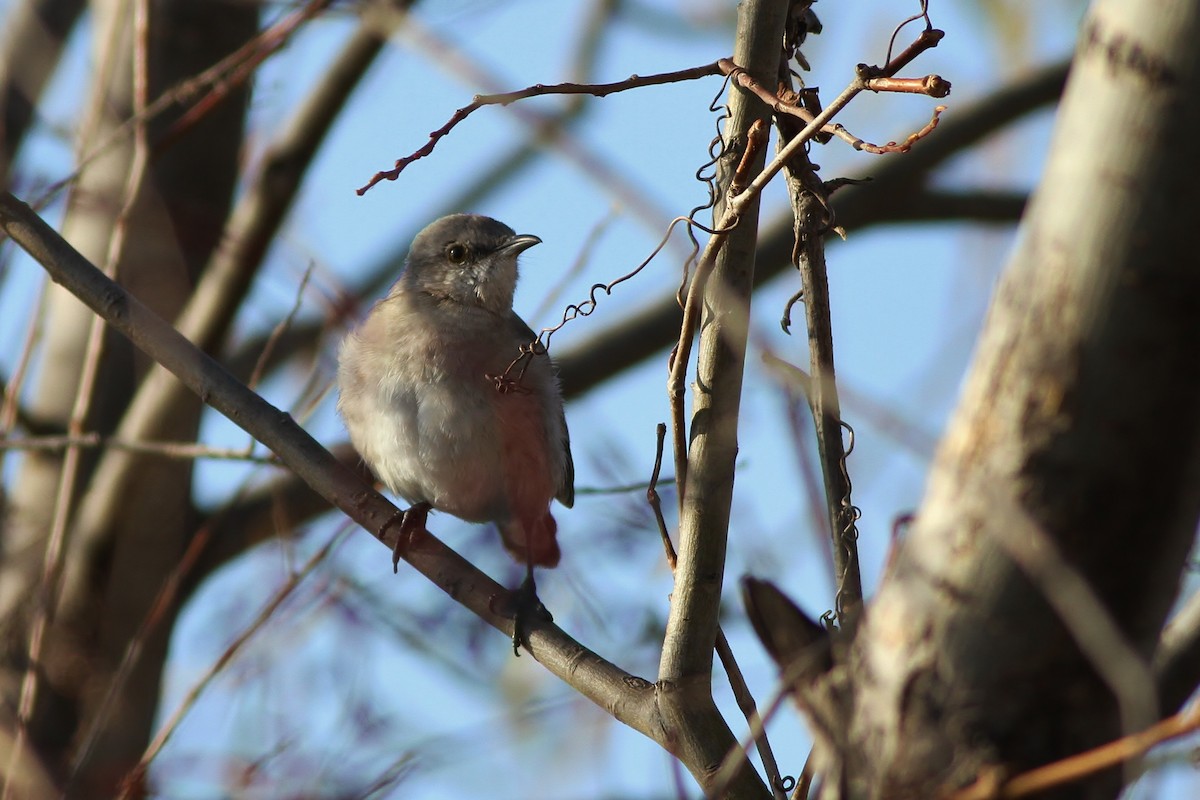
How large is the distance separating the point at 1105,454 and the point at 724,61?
1.42m

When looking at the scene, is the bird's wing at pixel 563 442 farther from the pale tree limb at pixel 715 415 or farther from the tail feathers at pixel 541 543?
the pale tree limb at pixel 715 415

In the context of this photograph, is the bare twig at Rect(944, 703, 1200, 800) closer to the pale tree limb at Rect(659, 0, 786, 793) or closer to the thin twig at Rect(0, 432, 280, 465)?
the pale tree limb at Rect(659, 0, 786, 793)

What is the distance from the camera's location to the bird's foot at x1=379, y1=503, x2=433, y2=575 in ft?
12.3

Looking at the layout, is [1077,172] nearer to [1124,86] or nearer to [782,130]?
[1124,86]

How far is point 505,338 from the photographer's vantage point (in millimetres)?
5082

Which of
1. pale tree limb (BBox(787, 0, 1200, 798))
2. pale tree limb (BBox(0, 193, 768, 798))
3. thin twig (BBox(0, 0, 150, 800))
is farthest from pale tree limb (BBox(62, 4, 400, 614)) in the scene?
pale tree limb (BBox(787, 0, 1200, 798))

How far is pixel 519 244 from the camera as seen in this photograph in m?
5.52

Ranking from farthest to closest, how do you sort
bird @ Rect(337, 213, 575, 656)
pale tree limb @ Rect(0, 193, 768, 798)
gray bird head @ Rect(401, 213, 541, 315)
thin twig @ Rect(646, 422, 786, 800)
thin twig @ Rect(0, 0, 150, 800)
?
gray bird head @ Rect(401, 213, 541, 315) < bird @ Rect(337, 213, 575, 656) < thin twig @ Rect(0, 0, 150, 800) < pale tree limb @ Rect(0, 193, 768, 798) < thin twig @ Rect(646, 422, 786, 800)

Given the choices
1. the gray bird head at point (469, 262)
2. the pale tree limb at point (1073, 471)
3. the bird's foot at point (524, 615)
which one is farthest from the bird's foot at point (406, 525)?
the pale tree limb at point (1073, 471)

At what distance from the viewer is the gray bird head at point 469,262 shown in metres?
5.41

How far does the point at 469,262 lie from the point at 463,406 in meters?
1.00

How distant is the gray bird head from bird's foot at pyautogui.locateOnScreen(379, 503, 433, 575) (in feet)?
3.39

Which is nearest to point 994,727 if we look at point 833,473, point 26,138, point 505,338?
point 833,473

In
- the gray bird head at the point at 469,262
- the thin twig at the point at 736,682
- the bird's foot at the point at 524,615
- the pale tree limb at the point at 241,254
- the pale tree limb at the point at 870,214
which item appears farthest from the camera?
the pale tree limb at the point at 870,214
